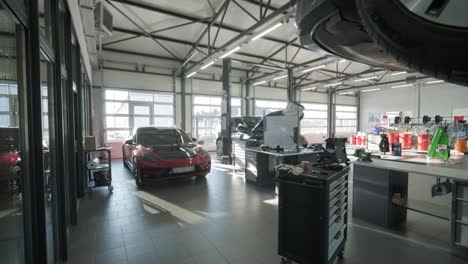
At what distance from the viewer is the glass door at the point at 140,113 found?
29.4 ft

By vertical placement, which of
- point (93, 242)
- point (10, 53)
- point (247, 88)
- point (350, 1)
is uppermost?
point (247, 88)

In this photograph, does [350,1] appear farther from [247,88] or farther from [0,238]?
[247,88]

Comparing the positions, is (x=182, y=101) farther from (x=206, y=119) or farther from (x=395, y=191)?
(x=395, y=191)

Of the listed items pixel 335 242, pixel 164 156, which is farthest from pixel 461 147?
pixel 164 156

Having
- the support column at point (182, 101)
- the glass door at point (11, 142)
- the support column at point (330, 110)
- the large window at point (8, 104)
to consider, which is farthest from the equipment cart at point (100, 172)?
the support column at point (330, 110)

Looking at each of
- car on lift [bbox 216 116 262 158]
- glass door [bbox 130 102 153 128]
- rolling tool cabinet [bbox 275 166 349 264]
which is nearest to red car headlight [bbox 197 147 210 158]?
car on lift [bbox 216 116 262 158]

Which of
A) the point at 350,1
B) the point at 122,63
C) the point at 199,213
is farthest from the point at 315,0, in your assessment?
the point at 122,63

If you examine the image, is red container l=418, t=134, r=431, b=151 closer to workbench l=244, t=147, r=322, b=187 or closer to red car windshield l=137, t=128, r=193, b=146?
workbench l=244, t=147, r=322, b=187

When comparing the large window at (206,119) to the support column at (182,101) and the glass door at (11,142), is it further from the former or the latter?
the glass door at (11,142)

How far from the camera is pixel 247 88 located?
11484 mm

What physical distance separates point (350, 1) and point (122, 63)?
29.6 feet

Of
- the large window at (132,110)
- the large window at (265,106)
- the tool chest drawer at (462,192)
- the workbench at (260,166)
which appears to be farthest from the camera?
the large window at (265,106)

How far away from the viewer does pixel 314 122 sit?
1438 centimetres

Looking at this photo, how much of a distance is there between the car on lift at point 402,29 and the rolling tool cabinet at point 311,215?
96cm
